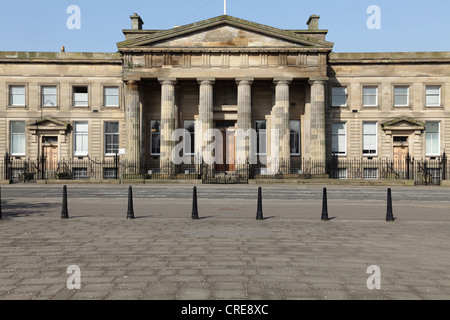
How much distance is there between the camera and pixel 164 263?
6.09 metres

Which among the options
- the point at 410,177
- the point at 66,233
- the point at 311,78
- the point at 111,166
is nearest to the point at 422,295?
the point at 66,233

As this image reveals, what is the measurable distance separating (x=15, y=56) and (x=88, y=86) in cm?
701

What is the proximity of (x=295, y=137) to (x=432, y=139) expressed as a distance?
489 inches

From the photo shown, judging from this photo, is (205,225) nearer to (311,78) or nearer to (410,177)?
(311,78)

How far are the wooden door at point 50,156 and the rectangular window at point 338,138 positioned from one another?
82.8 ft

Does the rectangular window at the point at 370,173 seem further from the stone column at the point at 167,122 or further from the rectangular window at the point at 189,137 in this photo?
the stone column at the point at 167,122

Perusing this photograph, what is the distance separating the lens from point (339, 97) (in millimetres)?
36219

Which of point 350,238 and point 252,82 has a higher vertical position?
point 252,82

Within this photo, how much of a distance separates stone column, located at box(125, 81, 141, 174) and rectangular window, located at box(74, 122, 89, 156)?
602cm

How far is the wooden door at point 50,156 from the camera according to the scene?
3622cm

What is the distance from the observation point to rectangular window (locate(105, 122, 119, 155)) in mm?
36625

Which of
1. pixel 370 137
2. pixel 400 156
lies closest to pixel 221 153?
pixel 370 137

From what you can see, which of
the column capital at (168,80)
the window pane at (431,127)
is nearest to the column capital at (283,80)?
the column capital at (168,80)

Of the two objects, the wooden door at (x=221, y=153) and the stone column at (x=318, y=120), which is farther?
the wooden door at (x=221, y=153)
